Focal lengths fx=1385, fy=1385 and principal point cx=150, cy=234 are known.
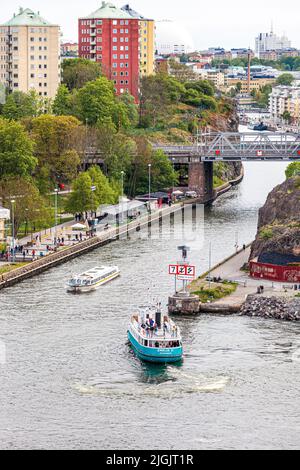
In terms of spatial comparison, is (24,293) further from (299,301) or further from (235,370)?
(235,370)

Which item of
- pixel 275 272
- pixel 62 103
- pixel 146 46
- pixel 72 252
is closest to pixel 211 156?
pixel 62 103

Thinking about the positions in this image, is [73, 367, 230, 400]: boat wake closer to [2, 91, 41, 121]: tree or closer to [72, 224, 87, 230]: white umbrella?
[72, 224, 87, 230]: white umbrella

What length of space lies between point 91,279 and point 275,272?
8262 mm

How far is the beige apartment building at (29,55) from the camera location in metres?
120

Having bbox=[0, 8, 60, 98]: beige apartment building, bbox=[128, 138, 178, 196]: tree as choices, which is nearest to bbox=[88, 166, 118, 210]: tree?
bbox=[128, 138, 178, 196]: tree

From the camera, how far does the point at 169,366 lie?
158ft

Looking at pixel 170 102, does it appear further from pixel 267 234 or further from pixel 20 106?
pixel 267 234

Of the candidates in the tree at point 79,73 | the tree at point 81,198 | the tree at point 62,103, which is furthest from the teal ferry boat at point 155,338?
the tree at point 79,73

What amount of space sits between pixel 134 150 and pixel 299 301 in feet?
155

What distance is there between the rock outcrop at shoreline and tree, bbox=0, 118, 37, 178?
105ft

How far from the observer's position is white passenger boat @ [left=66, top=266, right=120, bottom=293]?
6181 centimetres

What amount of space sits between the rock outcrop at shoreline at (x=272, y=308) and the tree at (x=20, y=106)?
5463 centimetres

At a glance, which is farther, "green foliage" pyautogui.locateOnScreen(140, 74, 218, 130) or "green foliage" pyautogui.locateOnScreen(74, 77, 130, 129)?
"green foliage" pyautogui.locateOnScreen(140, 74, 218, 130)
